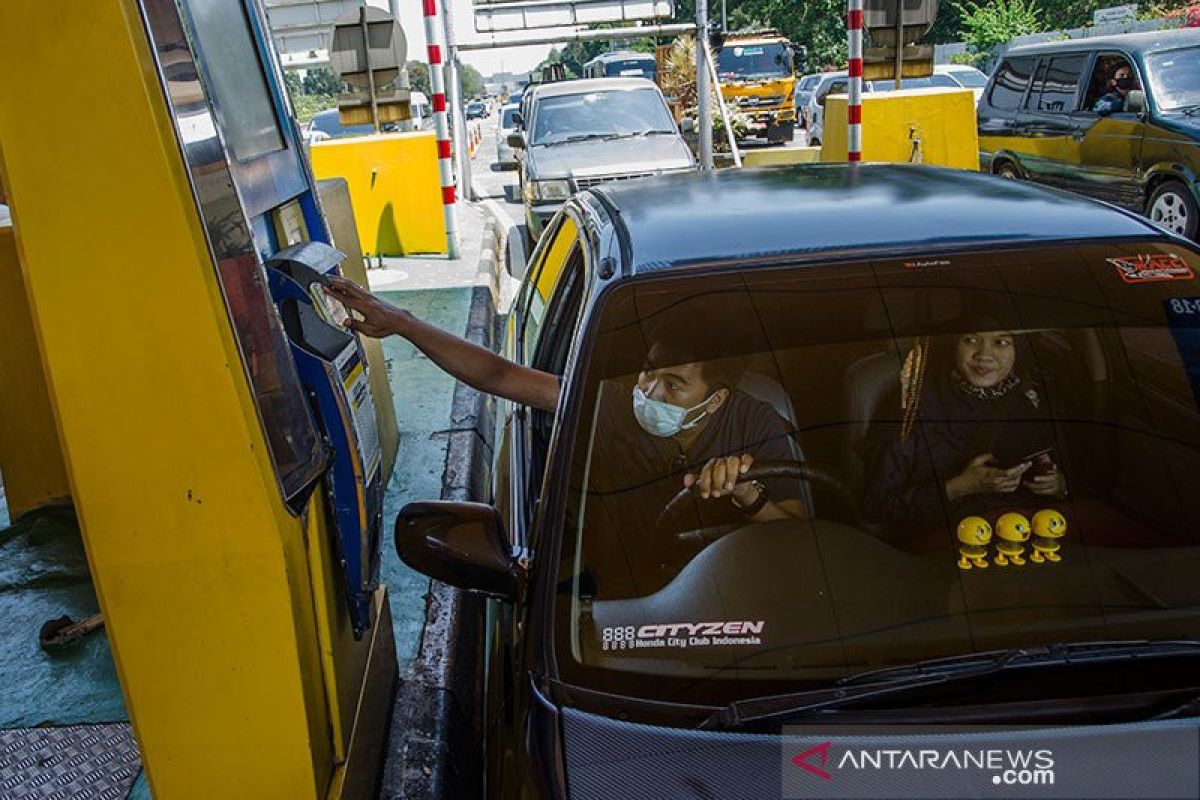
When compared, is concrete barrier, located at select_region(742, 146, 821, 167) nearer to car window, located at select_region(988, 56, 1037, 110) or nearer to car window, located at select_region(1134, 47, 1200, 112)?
car window, located at select_region(988, 56, 1037, 110)

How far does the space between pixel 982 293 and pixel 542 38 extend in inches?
452

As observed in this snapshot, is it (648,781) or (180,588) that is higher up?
(180,588)

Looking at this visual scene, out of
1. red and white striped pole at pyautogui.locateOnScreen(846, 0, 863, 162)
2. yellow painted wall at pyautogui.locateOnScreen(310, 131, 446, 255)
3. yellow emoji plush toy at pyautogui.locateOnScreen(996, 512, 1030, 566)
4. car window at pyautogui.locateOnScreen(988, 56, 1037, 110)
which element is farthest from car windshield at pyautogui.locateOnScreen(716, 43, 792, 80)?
yellow emoji plush toy at pyautogui.locateOnScreen(996, 512, 1030, 566)

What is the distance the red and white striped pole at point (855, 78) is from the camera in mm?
9469

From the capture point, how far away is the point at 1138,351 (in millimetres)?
2537

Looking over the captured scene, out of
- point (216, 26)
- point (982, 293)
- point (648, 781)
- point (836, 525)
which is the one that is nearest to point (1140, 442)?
point (982, 293)

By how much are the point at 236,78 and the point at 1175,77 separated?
9680 millimetres

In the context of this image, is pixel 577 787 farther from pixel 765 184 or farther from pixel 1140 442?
pixel 765 184

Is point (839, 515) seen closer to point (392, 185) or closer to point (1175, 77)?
point (392, 185)

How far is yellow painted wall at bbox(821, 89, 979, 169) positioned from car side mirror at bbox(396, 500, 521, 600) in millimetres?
8479

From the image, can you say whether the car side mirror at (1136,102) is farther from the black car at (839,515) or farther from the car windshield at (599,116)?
the black car at (839,515)

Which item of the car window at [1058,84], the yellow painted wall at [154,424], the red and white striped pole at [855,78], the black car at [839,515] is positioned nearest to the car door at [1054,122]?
the car window at [1058,84]

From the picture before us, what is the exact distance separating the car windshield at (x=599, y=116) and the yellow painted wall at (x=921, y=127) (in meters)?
2.28

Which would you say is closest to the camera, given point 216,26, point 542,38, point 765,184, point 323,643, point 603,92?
point 323,643
